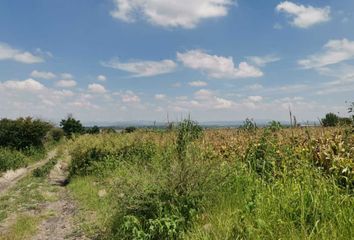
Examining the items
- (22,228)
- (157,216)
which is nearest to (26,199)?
(22,228)

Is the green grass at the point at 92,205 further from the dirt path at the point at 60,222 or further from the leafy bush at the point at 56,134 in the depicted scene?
the leafy bush at the point at 56,134

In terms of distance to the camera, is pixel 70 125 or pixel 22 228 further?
pixel 70 125

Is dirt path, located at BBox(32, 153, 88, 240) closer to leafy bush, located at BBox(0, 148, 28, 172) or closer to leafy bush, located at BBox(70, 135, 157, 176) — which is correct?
leafy bush, located at BBox(70, 135, 157, 176)

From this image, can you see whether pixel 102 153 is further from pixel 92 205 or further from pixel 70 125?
pixel 70 125

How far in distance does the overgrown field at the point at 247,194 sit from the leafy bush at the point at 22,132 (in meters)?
26.5

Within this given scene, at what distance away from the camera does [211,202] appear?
738cm

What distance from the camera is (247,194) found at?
700cm

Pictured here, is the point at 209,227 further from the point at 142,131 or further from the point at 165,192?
the point at 142,131

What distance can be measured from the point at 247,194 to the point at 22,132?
105ft

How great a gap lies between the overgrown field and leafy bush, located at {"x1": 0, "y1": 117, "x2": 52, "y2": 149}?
26.5m

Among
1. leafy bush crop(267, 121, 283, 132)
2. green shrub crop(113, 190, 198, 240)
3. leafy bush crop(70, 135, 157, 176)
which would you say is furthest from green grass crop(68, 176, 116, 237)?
leafy bush crop(267, 121, 283, 132)

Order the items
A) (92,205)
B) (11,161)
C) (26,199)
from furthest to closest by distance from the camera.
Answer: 1. (11,161)
2. (26,199)
3. (92,205)

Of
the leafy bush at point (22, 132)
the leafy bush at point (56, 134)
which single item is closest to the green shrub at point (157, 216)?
the leafy bush at point (22, 132)

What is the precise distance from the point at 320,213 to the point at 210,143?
20.3 ft
